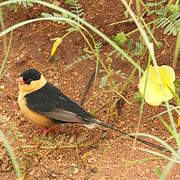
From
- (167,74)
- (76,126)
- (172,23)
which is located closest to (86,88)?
(76,126)

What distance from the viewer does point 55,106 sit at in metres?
3.84

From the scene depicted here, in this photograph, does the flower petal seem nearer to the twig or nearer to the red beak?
the twig

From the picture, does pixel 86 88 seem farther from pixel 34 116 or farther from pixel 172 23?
pixel 172 23

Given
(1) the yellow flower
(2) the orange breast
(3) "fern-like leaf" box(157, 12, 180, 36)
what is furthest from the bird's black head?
(1) the yellow flower

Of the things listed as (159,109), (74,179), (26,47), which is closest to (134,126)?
(159,109)

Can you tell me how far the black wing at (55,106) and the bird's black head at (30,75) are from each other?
0.09m

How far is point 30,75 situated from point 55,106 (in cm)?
34

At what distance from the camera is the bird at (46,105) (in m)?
3.72

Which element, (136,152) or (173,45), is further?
(173,45)

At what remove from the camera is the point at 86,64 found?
4.32 metres

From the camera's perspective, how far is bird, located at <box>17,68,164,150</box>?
12.2 feet

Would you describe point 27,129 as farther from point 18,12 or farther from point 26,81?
point 18,12

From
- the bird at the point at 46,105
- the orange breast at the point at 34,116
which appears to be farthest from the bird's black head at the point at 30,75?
the orange breast at the point at 34,116

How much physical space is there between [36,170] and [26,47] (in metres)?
1.32
